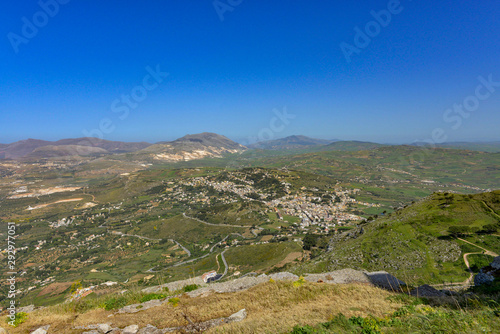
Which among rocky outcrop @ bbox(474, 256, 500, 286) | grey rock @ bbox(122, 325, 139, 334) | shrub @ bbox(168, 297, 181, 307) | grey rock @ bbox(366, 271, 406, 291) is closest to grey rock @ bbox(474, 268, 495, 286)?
rocky outcrop @ bbox(474, 256, 500, 286)

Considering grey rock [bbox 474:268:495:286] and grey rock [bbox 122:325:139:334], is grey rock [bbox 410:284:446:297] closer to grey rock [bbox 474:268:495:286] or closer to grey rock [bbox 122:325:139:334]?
grey rock [bbox 474:268:495:286]

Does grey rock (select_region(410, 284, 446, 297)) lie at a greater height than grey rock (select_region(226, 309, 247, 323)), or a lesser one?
lesser

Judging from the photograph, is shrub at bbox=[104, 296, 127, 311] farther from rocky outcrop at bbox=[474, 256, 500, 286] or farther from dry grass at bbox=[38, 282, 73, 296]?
dry grass at bbox=[38, 282, 73, 296]

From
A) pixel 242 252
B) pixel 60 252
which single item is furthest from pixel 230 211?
pixel 60 252

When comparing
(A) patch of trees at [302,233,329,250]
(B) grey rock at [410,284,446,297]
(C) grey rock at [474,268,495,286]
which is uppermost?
(C) grey rock at [474,268,495,286]

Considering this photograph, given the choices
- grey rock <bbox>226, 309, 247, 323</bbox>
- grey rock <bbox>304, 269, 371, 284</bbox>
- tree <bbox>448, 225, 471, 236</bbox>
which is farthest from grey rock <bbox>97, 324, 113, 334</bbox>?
tree <bbox>448, 225, 471, 236</bbox>

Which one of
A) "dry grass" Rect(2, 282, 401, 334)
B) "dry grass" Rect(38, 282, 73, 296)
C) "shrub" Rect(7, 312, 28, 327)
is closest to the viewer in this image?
"dry grass" Rect(2, 282, 401, 334)

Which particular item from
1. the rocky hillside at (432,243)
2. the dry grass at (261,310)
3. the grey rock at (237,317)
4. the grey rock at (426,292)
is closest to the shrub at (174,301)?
the dry grass at (261,310)

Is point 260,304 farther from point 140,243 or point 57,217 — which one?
point 57,217

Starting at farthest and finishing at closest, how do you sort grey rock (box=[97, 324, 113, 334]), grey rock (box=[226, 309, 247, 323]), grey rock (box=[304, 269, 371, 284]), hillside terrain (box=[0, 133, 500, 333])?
hillside terrain (box=[0, 133, 500, 333]) < grey rock (box=[304, 269, 371, 284]) < grey rock (box=[226, 309, 247, 323]) < grey rock (box=[97, 324, 113, 334])

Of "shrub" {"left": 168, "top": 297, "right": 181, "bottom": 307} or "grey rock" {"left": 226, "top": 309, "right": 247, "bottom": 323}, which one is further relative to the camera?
"shrub" {"left": 168, "top": 297, "right": 181, "bottom": 307}
